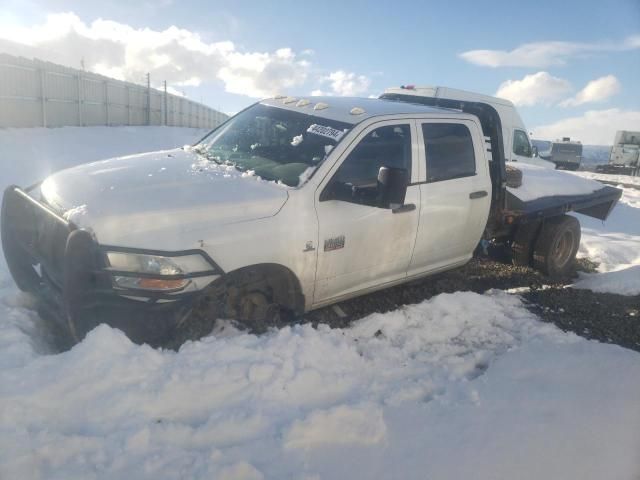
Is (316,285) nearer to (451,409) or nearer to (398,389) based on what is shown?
(398,389)

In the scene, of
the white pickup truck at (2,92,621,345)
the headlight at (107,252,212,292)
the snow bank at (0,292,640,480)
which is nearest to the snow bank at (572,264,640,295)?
the white pickup truck at (2,92,621,345)

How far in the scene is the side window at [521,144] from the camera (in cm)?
1365

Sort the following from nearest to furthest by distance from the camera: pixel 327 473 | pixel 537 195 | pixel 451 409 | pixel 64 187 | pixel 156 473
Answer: pixel 156 473
pixel 327 473
pixel 451 409
pixel 64 187
pixel 537 195

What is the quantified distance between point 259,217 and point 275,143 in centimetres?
113

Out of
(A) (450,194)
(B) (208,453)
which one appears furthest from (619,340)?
(B) (208,453)

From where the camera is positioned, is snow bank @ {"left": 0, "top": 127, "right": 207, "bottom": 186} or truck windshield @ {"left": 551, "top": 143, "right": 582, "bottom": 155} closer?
snow bank @ {"left": 0, "top": 127, "right": 207, "bottom": 186}

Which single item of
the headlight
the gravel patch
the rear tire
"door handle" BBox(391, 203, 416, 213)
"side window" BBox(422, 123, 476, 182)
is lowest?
the gravel patch

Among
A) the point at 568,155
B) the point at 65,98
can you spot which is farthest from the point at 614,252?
the point at 568,155

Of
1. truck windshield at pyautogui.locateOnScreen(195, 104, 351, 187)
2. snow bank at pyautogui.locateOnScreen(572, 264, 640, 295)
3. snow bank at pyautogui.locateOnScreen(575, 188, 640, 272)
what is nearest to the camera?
truck windshield at pyautogui.locateOnScreen(195, 104, 351, 187)

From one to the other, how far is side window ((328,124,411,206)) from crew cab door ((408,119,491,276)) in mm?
226

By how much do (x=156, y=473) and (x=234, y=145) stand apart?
113 inches

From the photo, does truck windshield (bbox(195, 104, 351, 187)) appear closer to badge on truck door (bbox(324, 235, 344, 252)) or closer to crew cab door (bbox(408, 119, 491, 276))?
badge on truck door (bbox(324, 235, 344, 252))

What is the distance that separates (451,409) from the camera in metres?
3.08

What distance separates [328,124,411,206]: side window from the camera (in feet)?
12.2
